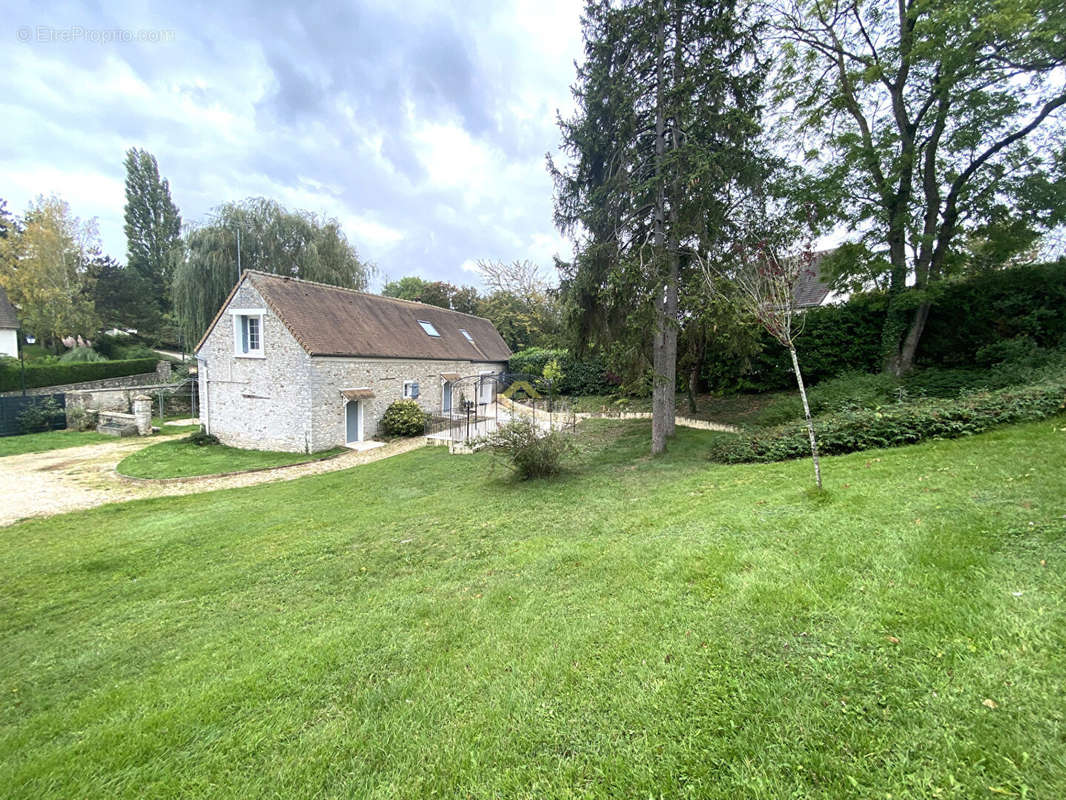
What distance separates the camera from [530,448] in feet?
29.8

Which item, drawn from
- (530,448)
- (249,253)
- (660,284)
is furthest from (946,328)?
(249,253)

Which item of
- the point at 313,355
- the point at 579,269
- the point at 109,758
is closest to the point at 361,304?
the point at 313,355

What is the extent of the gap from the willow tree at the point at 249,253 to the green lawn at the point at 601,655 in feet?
69.8

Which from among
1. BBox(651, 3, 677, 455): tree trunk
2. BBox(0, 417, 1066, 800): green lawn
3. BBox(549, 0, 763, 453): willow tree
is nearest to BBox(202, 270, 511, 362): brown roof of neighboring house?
BBox(549, 0, 763, 453): willow tree

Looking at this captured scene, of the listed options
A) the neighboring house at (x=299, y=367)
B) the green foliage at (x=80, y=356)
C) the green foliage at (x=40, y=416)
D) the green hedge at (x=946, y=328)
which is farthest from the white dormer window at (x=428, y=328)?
the green foliage at (x=80, y=356)

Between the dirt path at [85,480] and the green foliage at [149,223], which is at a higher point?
the green foliage at [149,223]

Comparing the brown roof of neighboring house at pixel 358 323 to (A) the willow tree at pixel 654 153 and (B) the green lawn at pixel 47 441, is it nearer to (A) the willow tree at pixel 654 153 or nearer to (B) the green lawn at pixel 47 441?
(B) the green lawn at pixel 47 441

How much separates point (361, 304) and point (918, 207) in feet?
68.4

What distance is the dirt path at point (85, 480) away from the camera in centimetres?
948

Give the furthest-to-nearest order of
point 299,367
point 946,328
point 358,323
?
point 358,323 < point 299,367 < point 946,328

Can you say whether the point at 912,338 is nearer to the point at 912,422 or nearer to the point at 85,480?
the point at 912,422

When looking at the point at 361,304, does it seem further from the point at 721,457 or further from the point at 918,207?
the point at 918,207

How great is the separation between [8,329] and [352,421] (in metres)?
31.6

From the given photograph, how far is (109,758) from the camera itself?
2479 mm
